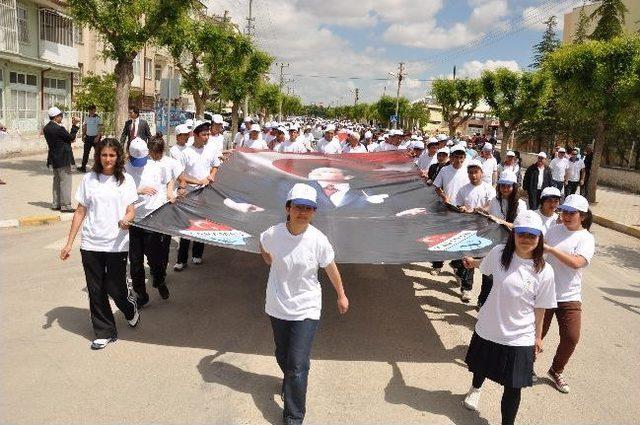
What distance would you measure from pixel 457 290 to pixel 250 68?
26129 millimetres

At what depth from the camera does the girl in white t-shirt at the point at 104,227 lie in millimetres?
4688

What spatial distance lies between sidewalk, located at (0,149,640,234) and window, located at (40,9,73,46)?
8395 mm

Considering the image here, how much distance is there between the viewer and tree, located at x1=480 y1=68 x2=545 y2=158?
1003 inches

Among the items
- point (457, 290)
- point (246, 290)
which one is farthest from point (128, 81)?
point (457, 290)

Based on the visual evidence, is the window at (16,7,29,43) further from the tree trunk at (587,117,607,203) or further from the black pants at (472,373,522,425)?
the black pants at (472,373,522,425)

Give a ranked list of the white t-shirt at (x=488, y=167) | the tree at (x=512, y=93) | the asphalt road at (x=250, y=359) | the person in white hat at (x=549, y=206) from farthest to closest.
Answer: the tree at (x=512, y=93) < the white t-shirt at (x=488, y=167) < the person in white hat at (x=549, y=206) < the asphalt road at (x=250, y=359)

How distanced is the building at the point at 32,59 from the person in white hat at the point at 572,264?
2185 cm

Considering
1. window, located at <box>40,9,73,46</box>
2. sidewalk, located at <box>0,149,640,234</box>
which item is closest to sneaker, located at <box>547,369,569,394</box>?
sidewalk, located at <box>0,149,640,234</box>

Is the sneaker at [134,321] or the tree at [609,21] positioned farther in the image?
the tree at [609,21]

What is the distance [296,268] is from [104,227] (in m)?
2.07

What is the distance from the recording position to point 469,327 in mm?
5938

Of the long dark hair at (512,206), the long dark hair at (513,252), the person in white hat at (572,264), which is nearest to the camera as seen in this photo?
the long dark hair at (513,252)

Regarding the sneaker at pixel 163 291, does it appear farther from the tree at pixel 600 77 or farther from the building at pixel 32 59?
the building at pixel 32 59

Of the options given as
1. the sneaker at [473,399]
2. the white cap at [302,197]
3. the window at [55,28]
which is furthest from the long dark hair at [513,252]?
the window at [55,28]
